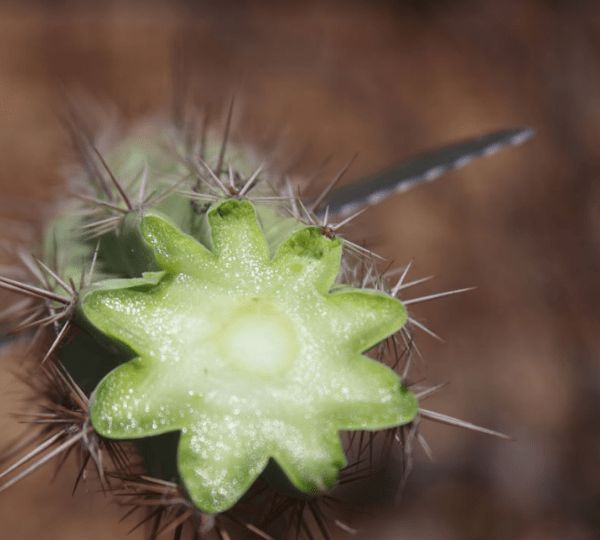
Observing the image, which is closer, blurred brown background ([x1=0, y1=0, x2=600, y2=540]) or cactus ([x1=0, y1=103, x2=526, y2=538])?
cactus ([x1=0, y1=103, x2=526, y2=538])

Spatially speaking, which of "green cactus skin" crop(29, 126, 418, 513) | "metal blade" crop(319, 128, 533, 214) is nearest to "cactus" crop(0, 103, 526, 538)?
"green cactus skin" crop(29, 126, 418, 513)

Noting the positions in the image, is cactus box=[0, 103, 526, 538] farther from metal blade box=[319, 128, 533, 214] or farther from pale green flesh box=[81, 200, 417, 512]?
metal blade box=[319, 128, 533, 214]

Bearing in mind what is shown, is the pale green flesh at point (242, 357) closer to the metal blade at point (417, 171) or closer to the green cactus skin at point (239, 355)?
the green cactus skin at point (239, 355)

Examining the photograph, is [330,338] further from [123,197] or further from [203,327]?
[123,197]

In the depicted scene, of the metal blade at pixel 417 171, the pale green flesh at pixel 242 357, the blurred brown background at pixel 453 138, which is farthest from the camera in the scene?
the blurred brown background at pixel 453 138

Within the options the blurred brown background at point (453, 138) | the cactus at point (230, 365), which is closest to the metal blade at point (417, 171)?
the cactus at point (230, 365)

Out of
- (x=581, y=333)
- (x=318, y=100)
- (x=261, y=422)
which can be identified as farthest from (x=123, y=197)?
(x=581, y=333)
